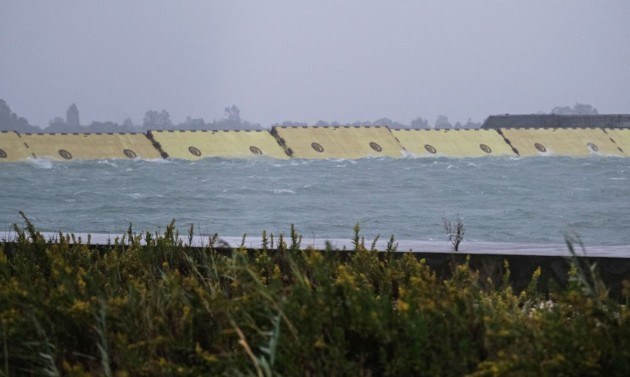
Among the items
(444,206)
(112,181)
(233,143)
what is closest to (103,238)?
(444,206)

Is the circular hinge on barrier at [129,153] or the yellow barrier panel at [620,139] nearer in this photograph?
the circular hinge on barrier at [129,153]

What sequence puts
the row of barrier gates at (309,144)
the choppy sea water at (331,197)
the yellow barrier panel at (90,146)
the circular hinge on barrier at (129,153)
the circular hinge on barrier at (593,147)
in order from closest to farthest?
the choppy sea water at (331,197) → the yellow barrier panel at (90,146) → the row of barrier gates at (309,144) → the circular hinge on barrier at (129,153) → the circular hinge on barrier at (593,147)

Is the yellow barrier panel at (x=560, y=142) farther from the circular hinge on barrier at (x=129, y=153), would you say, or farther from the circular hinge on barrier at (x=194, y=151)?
the circular hinge on barrier at (x=129, y=153)

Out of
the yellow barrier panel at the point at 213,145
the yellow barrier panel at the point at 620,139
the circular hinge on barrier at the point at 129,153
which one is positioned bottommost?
the circular hinge on barrier at the point at 129,153

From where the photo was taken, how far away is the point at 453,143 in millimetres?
74625

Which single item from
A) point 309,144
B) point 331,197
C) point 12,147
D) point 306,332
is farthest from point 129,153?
point 306,332

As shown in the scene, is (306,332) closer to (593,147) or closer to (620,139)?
(593,147)

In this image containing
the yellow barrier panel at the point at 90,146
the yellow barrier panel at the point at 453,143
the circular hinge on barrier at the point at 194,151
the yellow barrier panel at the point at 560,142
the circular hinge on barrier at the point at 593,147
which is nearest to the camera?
the yellow barrier panel at the point at 90,146

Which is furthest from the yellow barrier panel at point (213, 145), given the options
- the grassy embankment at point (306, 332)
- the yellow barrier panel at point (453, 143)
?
the grassy embankment at point (306, 332)

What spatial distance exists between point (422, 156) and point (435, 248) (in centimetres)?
6692

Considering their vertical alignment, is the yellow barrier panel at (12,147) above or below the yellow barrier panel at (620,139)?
below

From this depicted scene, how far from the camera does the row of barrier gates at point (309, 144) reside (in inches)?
2461

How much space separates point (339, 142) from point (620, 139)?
25.0m

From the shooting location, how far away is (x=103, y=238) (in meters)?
8.21
